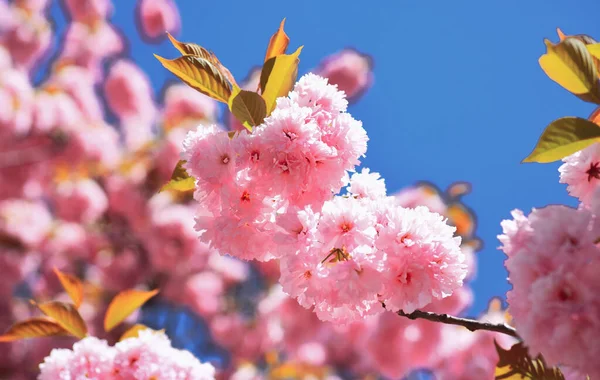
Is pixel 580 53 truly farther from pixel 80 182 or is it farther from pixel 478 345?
pixel 80 182

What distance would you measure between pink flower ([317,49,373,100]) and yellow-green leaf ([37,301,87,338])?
4728mm

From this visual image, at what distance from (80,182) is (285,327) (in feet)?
6.78

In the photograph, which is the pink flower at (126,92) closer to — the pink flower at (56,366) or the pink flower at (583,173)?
the pink flower at (56,366)

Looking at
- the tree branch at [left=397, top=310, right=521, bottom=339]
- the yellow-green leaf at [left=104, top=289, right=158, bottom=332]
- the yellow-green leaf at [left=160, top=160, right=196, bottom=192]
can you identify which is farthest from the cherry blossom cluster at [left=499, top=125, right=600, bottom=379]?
the yellow-green leaf at [left=104, top=289, right=158, bottom=332]

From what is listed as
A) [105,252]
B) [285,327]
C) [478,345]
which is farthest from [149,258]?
[478,345]

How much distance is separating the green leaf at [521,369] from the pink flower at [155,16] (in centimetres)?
652

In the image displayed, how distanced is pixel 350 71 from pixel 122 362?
494 cm

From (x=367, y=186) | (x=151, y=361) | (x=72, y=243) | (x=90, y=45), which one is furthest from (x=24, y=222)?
(x=367, y=186)

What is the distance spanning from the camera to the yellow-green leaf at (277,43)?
3.27 feet

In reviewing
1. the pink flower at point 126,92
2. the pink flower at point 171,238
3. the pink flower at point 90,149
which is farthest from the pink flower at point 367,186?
the pink flower at point 126,92

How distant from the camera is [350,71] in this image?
18.8 ft

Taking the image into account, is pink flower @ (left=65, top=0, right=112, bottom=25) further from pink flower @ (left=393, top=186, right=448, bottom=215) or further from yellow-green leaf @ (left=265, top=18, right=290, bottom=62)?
yellow-green leaf @ (left=265, top=18, right=290, bottom=62)

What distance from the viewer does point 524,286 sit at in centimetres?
64

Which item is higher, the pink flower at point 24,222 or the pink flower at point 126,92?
the pink flower at point 126,92
